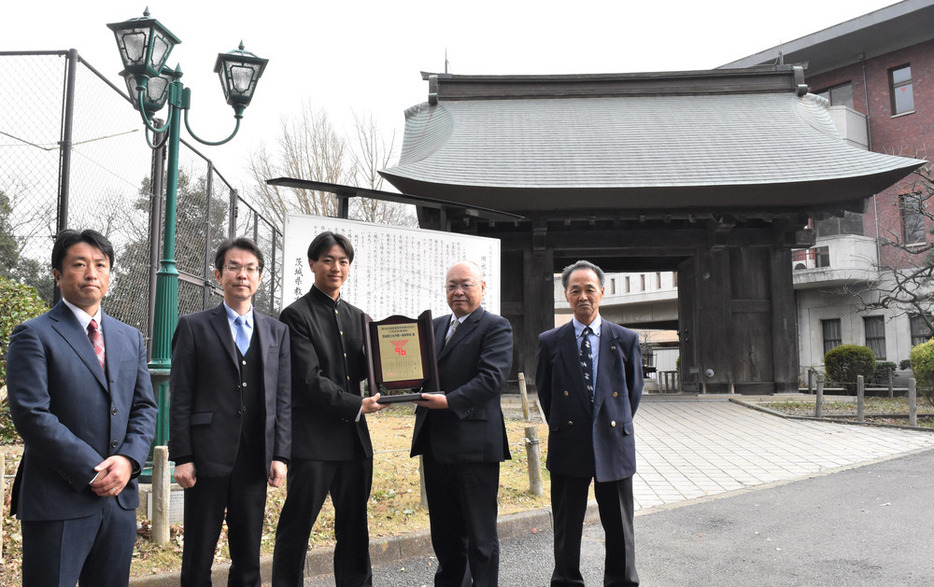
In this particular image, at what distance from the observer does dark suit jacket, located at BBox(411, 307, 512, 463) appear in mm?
3053

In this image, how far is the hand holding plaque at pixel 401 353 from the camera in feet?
10.1

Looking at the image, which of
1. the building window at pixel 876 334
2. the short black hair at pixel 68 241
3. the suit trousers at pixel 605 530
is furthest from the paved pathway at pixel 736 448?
the building window at pixel 876 334

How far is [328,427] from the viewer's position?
2.96 meters

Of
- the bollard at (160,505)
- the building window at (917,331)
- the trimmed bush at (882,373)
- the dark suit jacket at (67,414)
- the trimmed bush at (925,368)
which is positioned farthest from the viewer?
the building window at (917,331)

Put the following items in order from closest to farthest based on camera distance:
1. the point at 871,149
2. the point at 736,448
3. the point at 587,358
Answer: the point at 587,358 < the point at 736,448 < the point at 871,149

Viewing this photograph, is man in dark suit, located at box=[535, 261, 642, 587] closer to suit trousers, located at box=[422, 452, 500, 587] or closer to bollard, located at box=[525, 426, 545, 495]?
suit trousers, located at box=[422, 452, 500, 587]

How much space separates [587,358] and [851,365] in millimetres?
18208

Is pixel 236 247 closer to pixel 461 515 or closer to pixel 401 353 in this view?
pixel 401 353

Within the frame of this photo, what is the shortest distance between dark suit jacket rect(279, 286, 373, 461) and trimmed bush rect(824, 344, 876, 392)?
18957 mm

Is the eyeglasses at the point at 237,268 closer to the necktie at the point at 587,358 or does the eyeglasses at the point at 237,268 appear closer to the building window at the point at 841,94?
the necktie at the point at 587,358

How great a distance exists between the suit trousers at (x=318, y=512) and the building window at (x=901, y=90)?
26.4 metres

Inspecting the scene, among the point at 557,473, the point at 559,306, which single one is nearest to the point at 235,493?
the point at 557,473

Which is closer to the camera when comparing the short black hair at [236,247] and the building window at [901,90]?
the short black hair at [236,247]

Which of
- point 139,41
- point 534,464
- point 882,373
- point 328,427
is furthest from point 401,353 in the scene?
point 882,373
